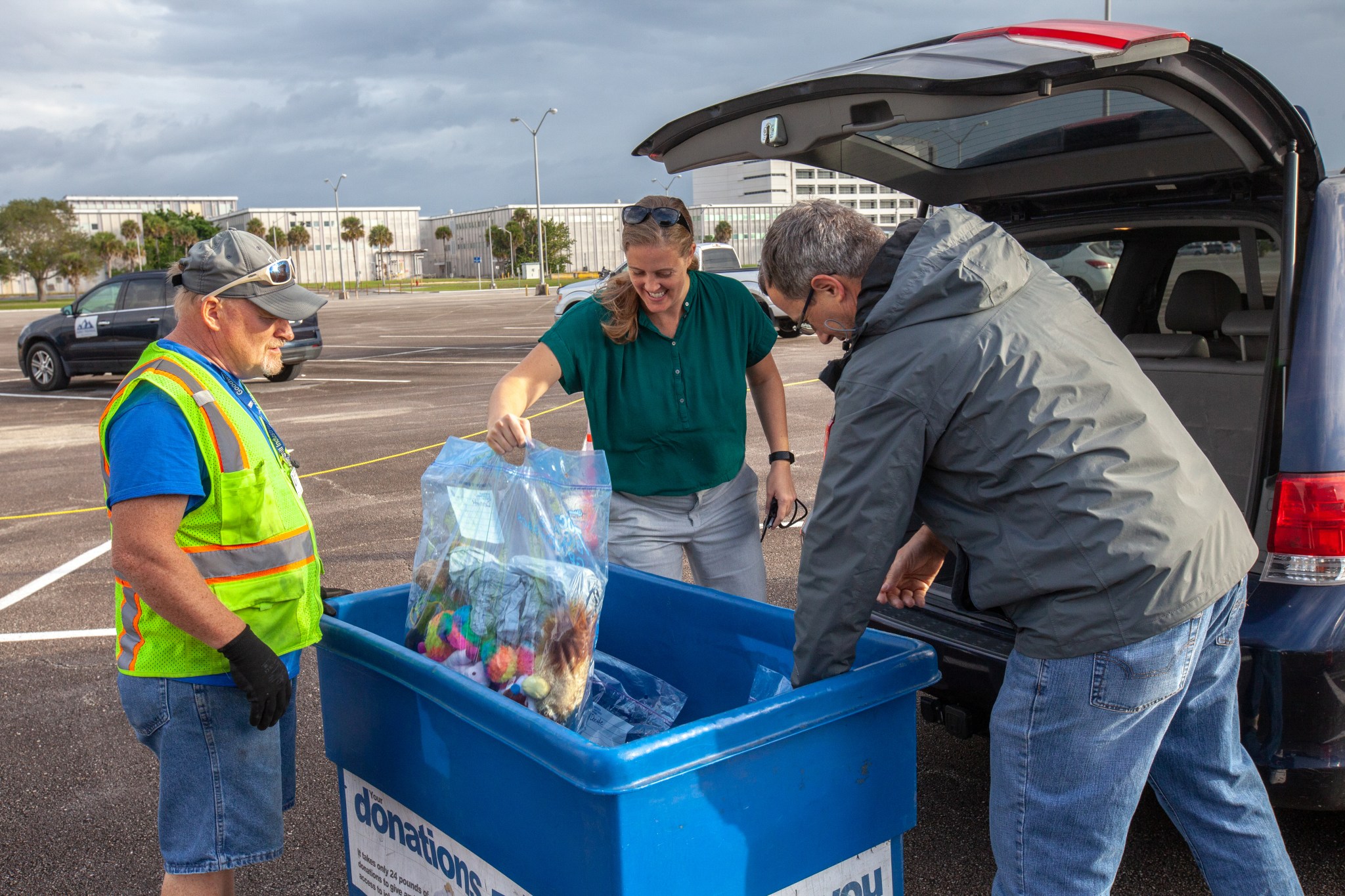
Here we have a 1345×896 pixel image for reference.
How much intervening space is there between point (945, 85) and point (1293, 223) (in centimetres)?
112

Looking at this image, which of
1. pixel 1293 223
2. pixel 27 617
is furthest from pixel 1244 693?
pixel 27 617

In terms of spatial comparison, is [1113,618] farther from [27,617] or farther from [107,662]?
[27,617]

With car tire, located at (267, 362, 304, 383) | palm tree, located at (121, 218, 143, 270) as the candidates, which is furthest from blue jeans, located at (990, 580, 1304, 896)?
palm tree, located at (121, 218, 143, 270)

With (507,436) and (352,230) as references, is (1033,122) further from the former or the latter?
(352,230)

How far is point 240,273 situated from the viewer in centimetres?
207

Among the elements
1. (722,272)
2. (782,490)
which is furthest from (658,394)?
(722,272)

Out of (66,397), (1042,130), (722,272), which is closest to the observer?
(1042,130)

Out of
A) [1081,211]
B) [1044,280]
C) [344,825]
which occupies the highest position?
[1081,211]

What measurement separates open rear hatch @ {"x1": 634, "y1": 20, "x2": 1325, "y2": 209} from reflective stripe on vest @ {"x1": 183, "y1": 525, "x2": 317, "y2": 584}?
4.59 ft

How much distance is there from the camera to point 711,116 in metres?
2.61

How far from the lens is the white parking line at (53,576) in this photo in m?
5.32

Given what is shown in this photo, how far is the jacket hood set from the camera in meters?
1.76

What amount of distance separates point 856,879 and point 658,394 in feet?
4.75

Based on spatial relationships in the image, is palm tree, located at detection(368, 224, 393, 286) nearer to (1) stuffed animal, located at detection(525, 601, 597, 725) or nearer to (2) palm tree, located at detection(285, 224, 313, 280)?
(2) palm tree, located at detection(285, 224, 313, 280)
